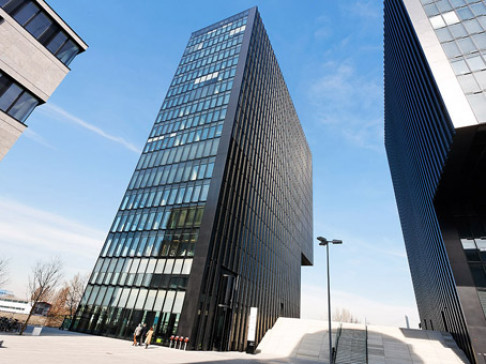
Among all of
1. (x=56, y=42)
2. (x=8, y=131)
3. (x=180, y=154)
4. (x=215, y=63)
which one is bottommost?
(x=8, y=131)

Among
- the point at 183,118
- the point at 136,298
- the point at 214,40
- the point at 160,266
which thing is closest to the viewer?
the point at 136,298

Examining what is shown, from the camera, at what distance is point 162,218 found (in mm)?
31328

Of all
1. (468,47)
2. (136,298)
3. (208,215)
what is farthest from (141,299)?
(468,47)

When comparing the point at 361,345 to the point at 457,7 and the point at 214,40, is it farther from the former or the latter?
the point at 214,40

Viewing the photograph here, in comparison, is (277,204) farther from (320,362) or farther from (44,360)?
(44,360)

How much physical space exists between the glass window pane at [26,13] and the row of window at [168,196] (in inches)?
797

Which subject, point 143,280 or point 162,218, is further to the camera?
point 162,218

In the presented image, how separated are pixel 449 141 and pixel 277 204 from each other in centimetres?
3151

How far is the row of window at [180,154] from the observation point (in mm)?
33781

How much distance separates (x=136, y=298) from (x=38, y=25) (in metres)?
25.2

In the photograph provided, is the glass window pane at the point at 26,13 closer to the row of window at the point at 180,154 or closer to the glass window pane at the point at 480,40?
the row of window at the point at 180,154

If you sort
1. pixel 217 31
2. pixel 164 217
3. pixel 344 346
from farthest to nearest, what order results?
pixel 217 31, pixel 164 217, pixel 344 346

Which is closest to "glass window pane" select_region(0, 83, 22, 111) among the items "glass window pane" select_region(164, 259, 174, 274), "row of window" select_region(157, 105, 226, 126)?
"glass window pane" select_region(164, 259, 174, 274)

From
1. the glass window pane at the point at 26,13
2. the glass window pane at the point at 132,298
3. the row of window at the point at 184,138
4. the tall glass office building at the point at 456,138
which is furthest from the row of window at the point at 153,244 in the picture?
the tall glass office building at the point at 456,138
